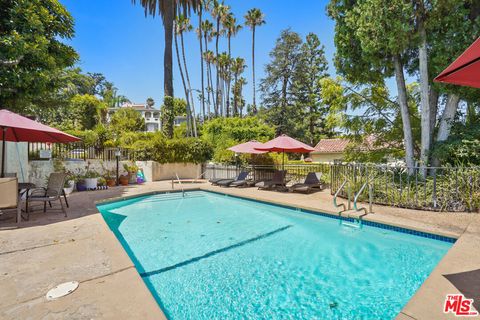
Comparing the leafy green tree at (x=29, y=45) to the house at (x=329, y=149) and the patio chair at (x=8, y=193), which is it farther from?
the house at (x=329, y=149)

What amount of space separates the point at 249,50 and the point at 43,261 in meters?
34.4

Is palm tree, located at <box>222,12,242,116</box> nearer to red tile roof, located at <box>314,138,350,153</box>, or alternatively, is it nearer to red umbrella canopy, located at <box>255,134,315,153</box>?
red tile roof, located at <box>314,138,350,153</box>

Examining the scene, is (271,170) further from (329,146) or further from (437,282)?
(329,146)

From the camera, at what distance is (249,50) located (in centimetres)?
3366

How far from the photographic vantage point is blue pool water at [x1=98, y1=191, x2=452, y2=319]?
3.33m

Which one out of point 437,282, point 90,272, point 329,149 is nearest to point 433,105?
point 437,282

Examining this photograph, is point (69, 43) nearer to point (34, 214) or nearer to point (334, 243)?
point (34, 214)

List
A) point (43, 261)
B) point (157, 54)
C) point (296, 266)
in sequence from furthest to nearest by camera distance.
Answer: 1. point (157, 54)
2. point (296, 266)
3. point (43, 261)

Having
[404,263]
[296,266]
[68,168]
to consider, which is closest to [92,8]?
[68,168]

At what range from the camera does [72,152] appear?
12914mm

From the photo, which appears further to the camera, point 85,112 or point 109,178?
point 85,112

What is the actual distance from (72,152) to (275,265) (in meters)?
12.6

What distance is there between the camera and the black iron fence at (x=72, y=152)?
11.2 m

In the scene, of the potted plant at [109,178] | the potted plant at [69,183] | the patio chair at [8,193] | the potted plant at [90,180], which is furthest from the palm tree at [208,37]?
the patio chair at [8,193]
